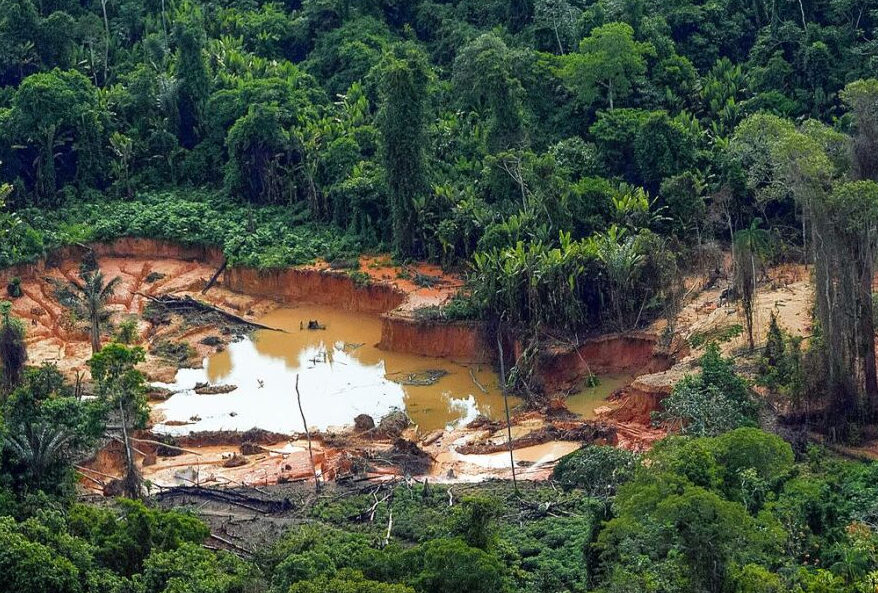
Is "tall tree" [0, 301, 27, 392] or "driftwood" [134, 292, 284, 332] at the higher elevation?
"tall tree" [0, 301, 27, 392]

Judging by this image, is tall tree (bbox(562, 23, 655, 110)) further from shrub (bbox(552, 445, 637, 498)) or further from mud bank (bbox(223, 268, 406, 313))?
shrub (bbox(552, 445, 637, 498))

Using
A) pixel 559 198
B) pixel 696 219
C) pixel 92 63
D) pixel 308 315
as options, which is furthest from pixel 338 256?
pixel 92 63

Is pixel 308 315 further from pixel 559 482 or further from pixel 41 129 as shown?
pixel 559 482

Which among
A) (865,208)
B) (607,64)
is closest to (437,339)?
(607,64)

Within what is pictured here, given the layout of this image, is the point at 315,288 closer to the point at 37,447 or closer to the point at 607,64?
the point at 607,64

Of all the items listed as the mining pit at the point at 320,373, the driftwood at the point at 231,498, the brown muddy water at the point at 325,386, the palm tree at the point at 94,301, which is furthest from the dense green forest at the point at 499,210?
the palm tree at the point at 94,301

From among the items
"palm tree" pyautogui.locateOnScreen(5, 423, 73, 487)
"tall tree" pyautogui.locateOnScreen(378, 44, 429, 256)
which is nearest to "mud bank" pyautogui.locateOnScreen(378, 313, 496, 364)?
"tall tree" pyautogui.locateOnScreen(378, 44, 429, 256)

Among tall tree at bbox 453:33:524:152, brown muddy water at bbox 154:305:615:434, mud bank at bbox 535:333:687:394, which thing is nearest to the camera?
brown muddy water at bbox 154:305:615:434

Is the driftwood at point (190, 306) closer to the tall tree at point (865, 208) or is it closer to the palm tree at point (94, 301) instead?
the palm tree at point (94, 301)
